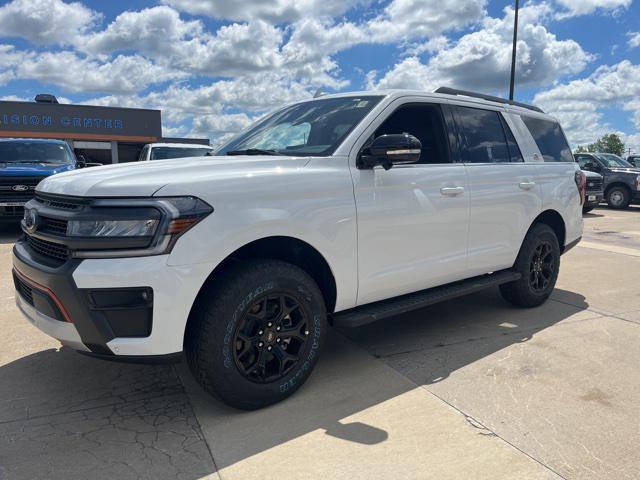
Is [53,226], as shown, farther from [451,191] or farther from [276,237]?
[451,191]

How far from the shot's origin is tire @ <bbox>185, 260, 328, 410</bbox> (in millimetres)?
2721

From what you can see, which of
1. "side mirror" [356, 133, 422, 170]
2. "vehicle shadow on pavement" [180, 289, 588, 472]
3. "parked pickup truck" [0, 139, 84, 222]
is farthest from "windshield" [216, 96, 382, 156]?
"parked pickup truck" [0, 139, 84, 222]

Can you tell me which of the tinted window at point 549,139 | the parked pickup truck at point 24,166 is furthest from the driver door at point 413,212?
the parked pickup truck at point 24,166

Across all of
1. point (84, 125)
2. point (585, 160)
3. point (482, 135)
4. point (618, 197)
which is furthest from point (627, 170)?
point (84, 125)

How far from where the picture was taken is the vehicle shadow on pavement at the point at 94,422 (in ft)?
8.04

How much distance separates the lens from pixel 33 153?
10078 mm

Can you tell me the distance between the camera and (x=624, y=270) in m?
7.00

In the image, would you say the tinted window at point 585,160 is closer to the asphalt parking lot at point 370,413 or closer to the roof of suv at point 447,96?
the roof of suv at point 447,96

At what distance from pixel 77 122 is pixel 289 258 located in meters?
43.0

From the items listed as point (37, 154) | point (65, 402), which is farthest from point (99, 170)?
point (37, 154)

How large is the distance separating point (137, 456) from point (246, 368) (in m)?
0.70

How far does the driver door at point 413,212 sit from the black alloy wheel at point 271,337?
544 mm

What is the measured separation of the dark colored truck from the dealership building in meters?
32.8

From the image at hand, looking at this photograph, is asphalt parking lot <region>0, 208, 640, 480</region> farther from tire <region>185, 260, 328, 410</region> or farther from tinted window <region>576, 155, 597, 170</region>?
tinted window <region>576, 155, 597, 170</region>
